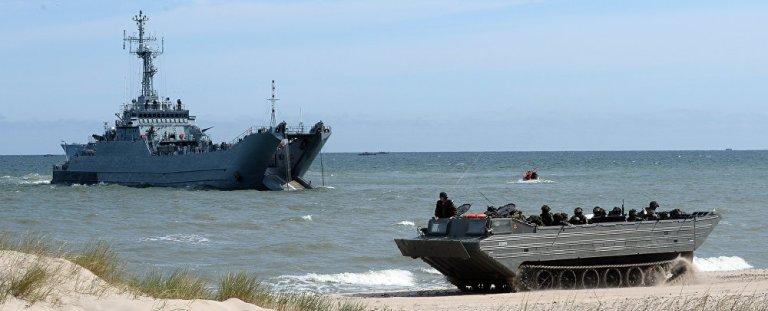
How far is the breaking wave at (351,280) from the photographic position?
22.9 metres

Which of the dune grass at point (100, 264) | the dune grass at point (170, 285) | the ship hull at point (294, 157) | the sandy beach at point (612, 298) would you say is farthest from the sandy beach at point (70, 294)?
the ship hull at point (294, 157)

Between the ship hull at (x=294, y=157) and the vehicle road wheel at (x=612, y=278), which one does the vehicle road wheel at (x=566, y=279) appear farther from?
the ship hull at (x=294, y=157)

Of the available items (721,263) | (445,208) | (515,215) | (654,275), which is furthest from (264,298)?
(721,263)

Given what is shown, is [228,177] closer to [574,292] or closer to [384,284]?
[384,284]

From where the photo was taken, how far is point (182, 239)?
3247cm

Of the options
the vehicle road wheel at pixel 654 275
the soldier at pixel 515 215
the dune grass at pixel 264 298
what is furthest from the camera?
the vehicle road wheel at pixel 654 275

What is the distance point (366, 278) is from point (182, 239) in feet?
31.7

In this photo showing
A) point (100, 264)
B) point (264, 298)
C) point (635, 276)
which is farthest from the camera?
point (635, 276)

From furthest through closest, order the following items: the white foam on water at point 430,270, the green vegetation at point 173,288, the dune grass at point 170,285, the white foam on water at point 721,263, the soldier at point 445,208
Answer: the white foam on water at point 721,263, the white foam on water at point 430,270, the soldier at point 445,208, the dune grass at point 170,285, the green vegetation at point 173,288

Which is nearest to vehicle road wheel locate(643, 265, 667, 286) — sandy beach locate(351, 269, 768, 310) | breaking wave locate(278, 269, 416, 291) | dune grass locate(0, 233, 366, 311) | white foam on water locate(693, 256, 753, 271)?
sandy beach locate(351, 269, 768, 310)

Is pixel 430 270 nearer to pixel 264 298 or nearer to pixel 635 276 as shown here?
pixel 635 276

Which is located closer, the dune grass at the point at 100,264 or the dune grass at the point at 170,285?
the dune grass at the point at 170,285

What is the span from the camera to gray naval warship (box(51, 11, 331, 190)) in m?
64.0

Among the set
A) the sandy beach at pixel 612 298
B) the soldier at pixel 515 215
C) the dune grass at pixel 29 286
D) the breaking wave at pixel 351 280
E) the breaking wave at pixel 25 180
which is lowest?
the breaking wave at pixel 351 280
